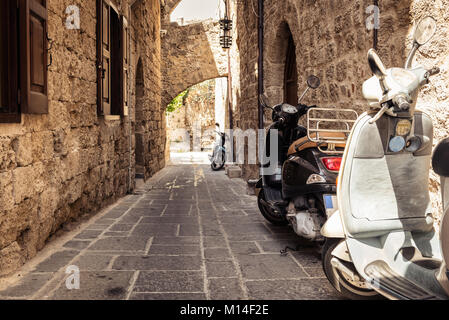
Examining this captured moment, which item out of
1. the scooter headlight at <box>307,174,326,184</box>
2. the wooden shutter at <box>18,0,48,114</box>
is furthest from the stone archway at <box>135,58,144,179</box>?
the scooter headlight at <box>307,174,326,184</box>

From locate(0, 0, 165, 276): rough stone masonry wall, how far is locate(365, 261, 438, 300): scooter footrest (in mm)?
2138

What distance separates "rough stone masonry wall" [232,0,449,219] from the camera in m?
2.66

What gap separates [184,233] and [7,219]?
163cm

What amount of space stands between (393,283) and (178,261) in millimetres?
1598

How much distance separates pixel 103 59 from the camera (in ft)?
17.4

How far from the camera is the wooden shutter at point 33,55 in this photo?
2848mm

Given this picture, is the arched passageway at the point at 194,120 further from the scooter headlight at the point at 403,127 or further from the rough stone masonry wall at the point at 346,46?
the scooter headlight at the point at 403,127

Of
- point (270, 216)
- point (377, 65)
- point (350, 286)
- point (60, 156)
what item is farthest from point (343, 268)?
point (60, 156)

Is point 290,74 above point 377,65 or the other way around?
above

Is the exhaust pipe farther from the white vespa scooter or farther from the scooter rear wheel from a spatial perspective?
the scooter rear wheel

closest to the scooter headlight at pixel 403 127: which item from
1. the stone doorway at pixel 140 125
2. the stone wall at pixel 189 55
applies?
the stone doorway at pixel 140 125

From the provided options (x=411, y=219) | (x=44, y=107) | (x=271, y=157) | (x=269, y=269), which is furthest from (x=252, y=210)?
(x=411, y=219)

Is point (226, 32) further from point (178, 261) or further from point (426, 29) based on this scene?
point (426, 29)

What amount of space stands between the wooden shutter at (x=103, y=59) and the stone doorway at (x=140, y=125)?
123 inches
